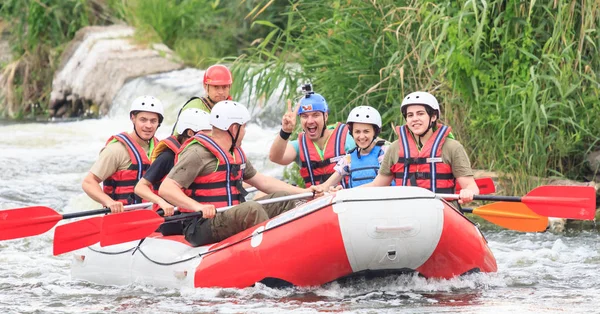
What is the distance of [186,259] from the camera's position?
6.52 m

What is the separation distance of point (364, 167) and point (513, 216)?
1085 mm

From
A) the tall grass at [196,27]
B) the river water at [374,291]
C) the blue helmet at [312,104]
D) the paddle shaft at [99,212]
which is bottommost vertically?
the river water at [374,291]

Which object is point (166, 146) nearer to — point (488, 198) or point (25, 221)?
point (25, 221)

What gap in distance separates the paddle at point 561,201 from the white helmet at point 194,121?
186 cm

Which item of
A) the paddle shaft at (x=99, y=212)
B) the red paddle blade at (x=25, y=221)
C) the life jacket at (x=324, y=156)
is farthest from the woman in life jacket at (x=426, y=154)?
the red paddle blade at (x=25, y=221)

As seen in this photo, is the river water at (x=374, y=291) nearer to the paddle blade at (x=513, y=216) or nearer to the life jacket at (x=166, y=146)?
the paddle blade at (x=513, y=216)

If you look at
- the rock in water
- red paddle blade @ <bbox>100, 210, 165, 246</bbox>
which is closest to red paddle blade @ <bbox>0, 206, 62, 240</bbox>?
red paddle blade @ <bbox>100, 210, 165, 246</bbox>

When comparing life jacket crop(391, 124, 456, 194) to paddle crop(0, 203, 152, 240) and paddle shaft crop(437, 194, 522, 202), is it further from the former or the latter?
paddle crop(0, 203, 152, 240)

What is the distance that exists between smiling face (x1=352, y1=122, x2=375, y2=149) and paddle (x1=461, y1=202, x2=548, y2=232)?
84cm

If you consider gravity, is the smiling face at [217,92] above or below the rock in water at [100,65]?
below

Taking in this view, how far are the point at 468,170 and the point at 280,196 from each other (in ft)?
3.85

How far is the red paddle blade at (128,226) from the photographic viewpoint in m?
6.51

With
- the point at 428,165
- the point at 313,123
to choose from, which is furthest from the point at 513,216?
the point at 313,123

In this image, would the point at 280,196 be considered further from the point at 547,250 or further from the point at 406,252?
the point at 547,250
